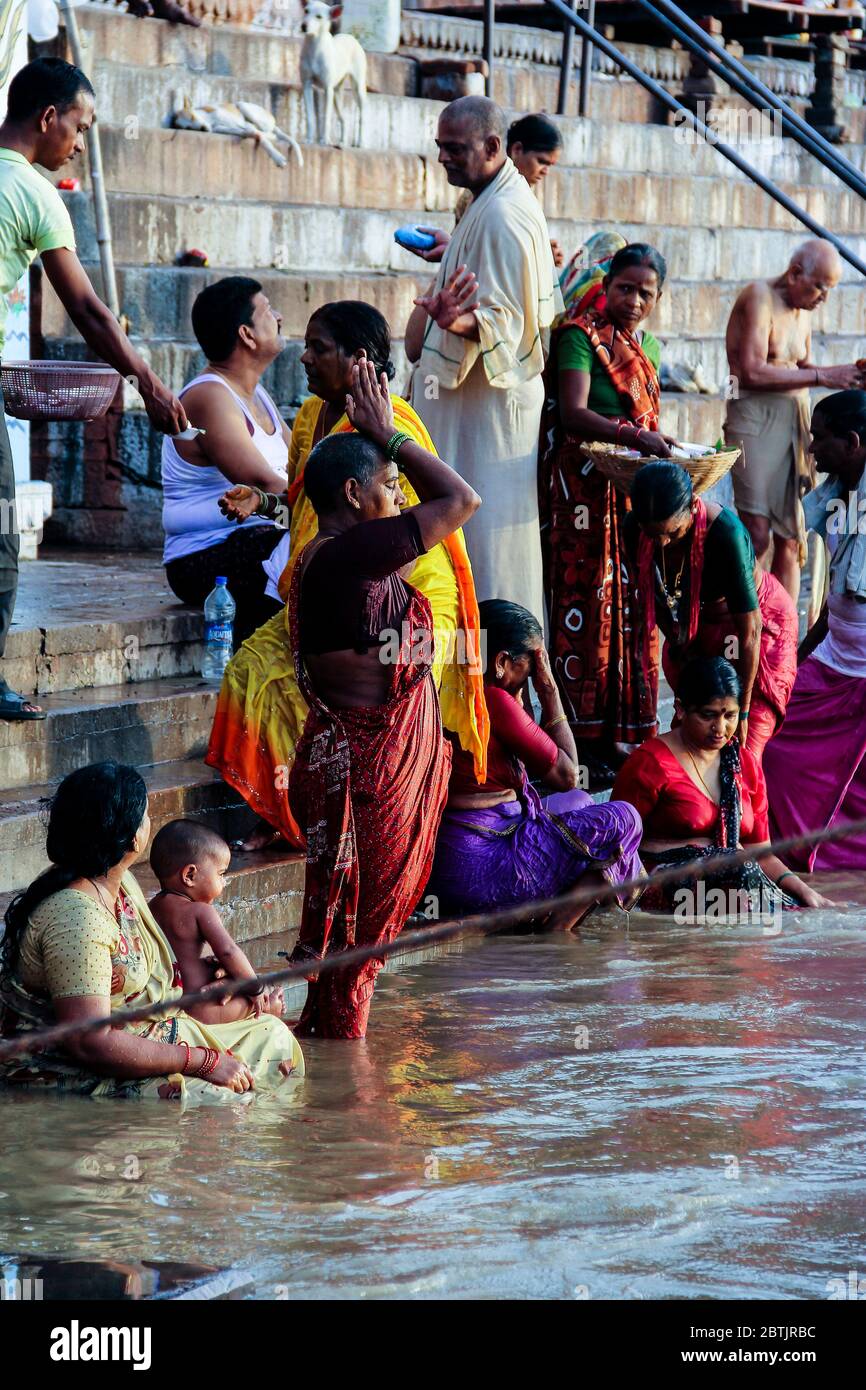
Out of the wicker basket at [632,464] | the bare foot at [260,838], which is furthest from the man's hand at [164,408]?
the wicker basket at [632,464]

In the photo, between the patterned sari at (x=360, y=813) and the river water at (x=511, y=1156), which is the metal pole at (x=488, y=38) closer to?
the river water at (x=511, y=1156)

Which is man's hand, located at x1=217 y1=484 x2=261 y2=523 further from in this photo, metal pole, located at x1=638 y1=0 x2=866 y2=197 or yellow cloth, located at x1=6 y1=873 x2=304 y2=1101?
metal pole, located at x1=638 y1=0 x2=866 y2=197

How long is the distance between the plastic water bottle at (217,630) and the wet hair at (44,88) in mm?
1634

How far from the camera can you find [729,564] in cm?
640

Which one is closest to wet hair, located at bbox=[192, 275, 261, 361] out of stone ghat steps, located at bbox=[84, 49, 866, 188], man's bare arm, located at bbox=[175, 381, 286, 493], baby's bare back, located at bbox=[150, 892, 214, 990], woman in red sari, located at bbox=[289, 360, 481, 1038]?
man's bare arm, located at bbox=[175, 381, 286, 493]

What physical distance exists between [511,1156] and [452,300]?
2.95m

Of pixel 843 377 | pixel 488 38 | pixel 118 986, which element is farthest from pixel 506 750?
pixel 488 38

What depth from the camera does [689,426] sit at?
32.7 feet

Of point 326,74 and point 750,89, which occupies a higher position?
point 326,74

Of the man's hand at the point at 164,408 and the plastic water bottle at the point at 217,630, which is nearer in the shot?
the man's hand at the point at 164,408

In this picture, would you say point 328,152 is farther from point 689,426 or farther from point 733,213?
point 733,213

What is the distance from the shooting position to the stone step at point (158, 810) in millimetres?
5184

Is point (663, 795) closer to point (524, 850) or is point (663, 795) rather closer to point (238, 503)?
point (524, 850)

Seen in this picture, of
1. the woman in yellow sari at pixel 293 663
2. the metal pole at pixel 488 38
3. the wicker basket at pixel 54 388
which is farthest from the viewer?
the metal pole at pixel 488 38
